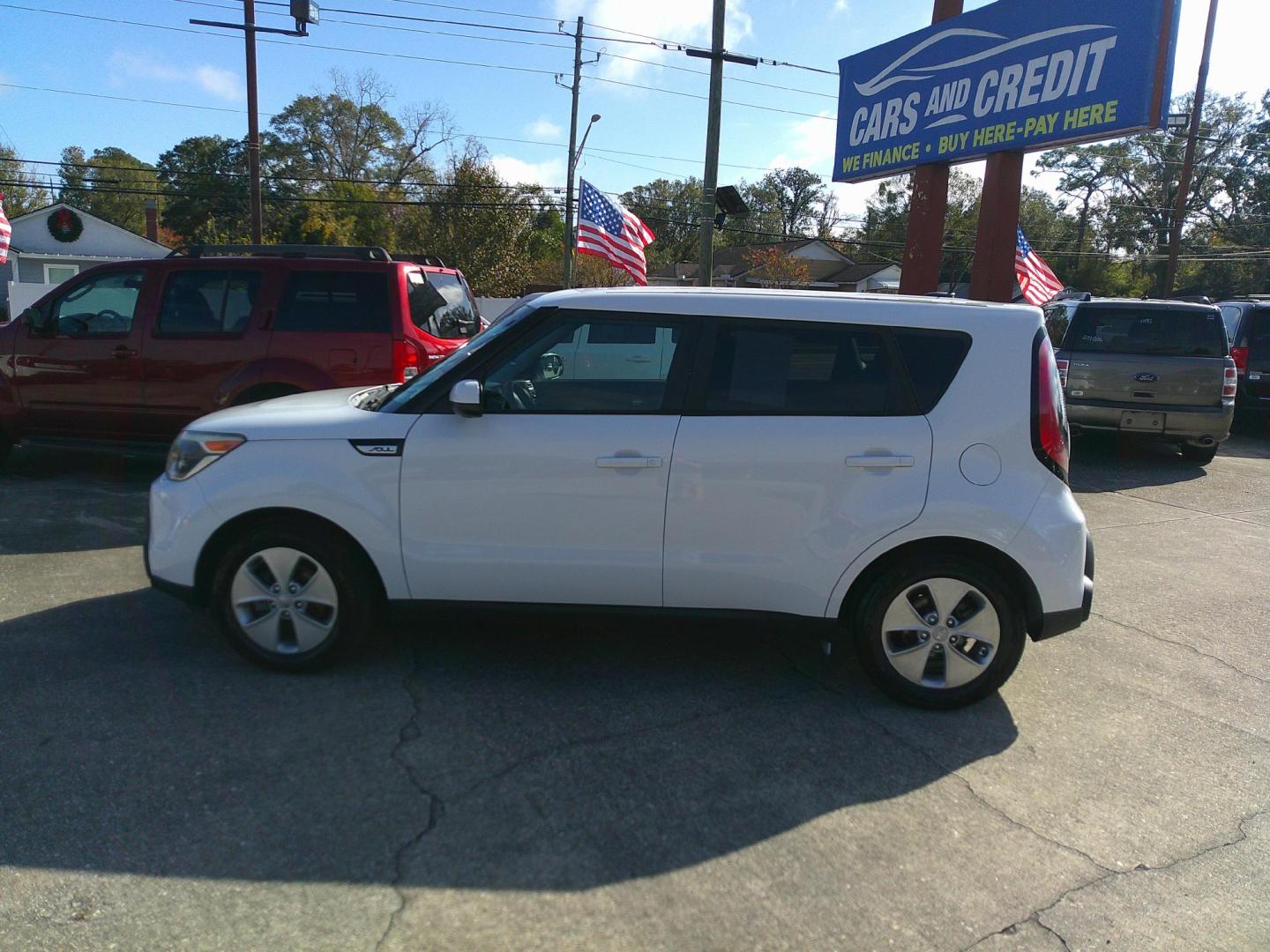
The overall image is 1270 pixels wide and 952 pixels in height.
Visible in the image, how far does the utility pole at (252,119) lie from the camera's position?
1867 cm

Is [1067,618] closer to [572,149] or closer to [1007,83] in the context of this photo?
[1007,83]

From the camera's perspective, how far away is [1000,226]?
12742mm

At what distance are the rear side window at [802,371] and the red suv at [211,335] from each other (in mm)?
4071

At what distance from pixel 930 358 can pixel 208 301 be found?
617 cm

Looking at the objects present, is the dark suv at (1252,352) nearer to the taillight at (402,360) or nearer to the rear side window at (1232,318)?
the rear side window at (1232,318)

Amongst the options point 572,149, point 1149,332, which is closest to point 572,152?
point 572,149

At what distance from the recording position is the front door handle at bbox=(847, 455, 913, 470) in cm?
389

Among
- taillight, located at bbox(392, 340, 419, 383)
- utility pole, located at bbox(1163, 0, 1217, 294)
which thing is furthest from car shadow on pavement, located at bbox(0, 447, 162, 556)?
utility pole, located at bbox(1163, 0, 1217, 294)

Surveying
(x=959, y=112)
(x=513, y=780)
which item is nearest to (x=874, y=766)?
(x=513, y=780)

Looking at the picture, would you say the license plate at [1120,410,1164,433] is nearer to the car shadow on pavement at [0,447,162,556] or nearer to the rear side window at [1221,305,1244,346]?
the rear side window at [1221,305,1244,346]

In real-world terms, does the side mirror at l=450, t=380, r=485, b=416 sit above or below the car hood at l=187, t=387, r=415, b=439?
above

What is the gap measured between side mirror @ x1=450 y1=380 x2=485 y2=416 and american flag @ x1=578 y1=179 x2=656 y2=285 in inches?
478

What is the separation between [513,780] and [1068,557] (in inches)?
97.3

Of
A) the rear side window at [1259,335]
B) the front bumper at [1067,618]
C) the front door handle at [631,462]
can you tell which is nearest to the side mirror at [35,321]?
the front door handle at [631,462]
